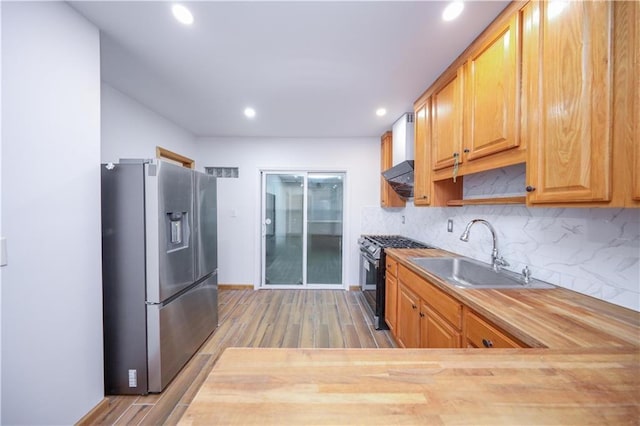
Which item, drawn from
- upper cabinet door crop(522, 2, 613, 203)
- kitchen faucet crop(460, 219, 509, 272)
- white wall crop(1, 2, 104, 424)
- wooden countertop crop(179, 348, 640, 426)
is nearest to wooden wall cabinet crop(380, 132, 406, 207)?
kitchen faucet crop(460, 219, 509, 272)

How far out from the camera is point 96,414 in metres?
1.49

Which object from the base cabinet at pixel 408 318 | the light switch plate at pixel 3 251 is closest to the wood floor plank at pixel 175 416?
the light switch plate at pixel 3 251

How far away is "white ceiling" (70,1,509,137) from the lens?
1.34 metres

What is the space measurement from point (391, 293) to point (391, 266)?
27 centimetres

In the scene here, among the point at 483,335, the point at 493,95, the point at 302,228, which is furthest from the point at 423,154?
the point at 302,228

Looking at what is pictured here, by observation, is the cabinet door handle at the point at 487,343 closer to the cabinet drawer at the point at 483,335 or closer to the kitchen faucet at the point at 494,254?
the cabinet drawer at the point at 483,335

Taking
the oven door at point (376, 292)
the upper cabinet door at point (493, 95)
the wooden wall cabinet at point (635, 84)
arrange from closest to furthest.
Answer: the wooden wall cabinet at point (635, 84) → the upper cabinet door at point (493, 95) → the oven door at point (376, 292)

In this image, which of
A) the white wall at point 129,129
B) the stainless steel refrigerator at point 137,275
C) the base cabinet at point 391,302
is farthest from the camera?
the base cabinet at point 391,302

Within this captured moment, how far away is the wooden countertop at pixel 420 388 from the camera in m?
0.49

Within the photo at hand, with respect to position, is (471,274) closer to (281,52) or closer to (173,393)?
(281,52)

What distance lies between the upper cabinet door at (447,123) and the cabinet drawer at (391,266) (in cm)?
97

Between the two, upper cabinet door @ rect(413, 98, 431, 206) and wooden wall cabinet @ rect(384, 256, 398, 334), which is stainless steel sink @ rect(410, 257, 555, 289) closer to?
wooden wall cabinet @ rect(384, 256, 398, 334)

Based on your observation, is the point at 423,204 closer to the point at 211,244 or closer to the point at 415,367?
the point at 415,367

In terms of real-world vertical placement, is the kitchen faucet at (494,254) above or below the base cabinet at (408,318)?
above
